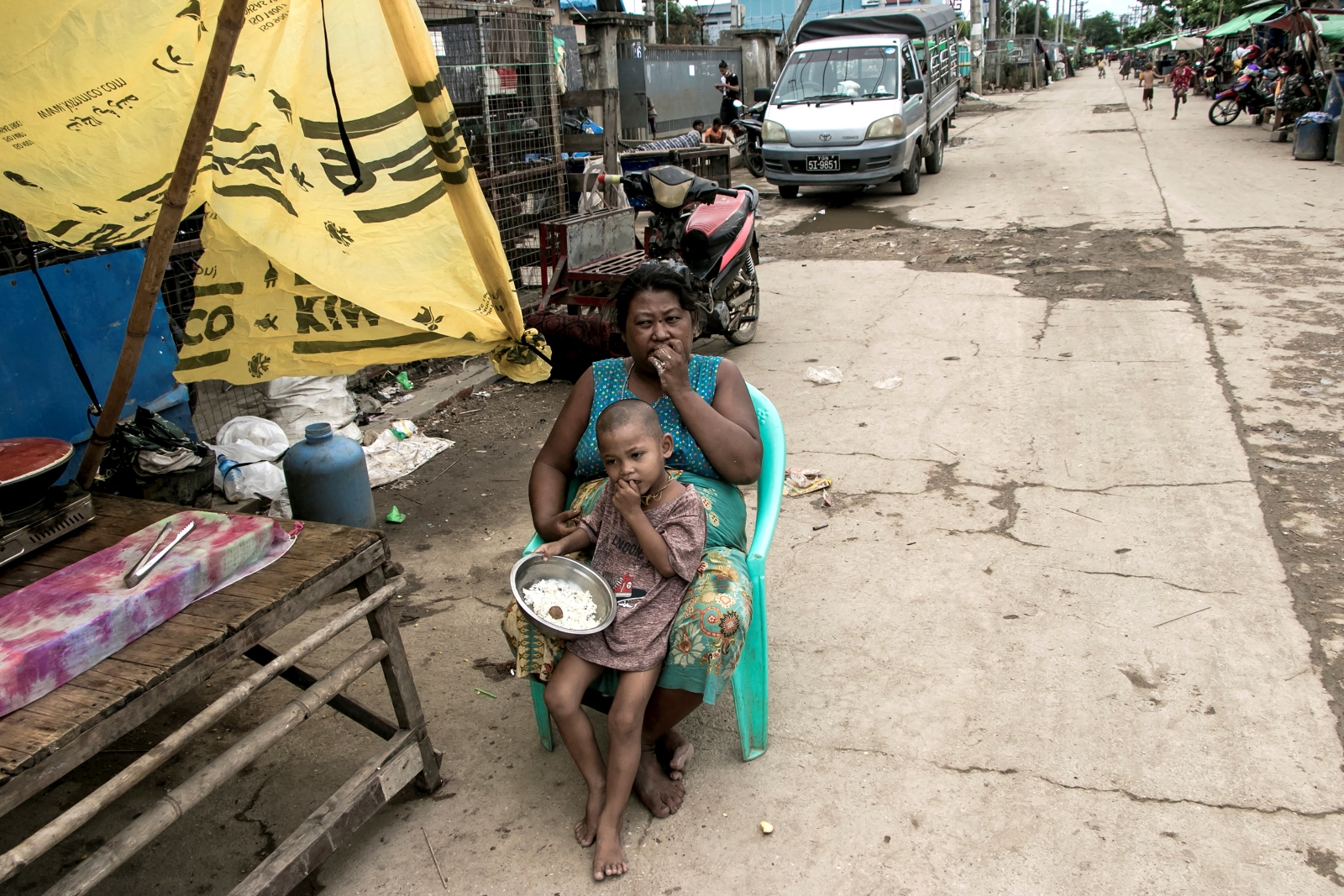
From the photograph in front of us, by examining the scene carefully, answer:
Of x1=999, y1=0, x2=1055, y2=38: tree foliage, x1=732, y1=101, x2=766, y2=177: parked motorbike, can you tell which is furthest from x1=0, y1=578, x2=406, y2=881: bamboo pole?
x1=999, y1=0, x2=1055, y2=38: tree foliage

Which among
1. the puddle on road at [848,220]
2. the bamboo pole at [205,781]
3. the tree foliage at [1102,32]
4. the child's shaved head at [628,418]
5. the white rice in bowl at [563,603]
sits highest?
the tree foliage at [1102,32]

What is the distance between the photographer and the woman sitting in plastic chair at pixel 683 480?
7.72ft

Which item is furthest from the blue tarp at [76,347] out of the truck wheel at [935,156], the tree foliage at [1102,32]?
the tree foliage at [1102,32]

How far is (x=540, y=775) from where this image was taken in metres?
2.63

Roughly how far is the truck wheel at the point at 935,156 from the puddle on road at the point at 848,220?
2887mm

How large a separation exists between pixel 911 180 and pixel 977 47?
114 feet

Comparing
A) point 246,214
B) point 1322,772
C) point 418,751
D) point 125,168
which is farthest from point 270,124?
point 1322,772

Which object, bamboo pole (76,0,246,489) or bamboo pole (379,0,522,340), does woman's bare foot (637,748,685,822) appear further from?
bamboo pole (76,0,246,489)

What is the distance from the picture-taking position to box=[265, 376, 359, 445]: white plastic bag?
16.2 ft

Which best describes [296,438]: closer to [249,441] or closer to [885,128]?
→ [249,441]

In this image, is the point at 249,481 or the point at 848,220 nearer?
the point at 249,481

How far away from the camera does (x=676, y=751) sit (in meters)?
2.61

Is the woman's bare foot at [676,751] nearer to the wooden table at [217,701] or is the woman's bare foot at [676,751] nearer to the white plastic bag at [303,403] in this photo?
the wooden table at [217,701]

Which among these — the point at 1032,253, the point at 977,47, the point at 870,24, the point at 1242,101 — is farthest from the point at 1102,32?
the point at 1032,253
